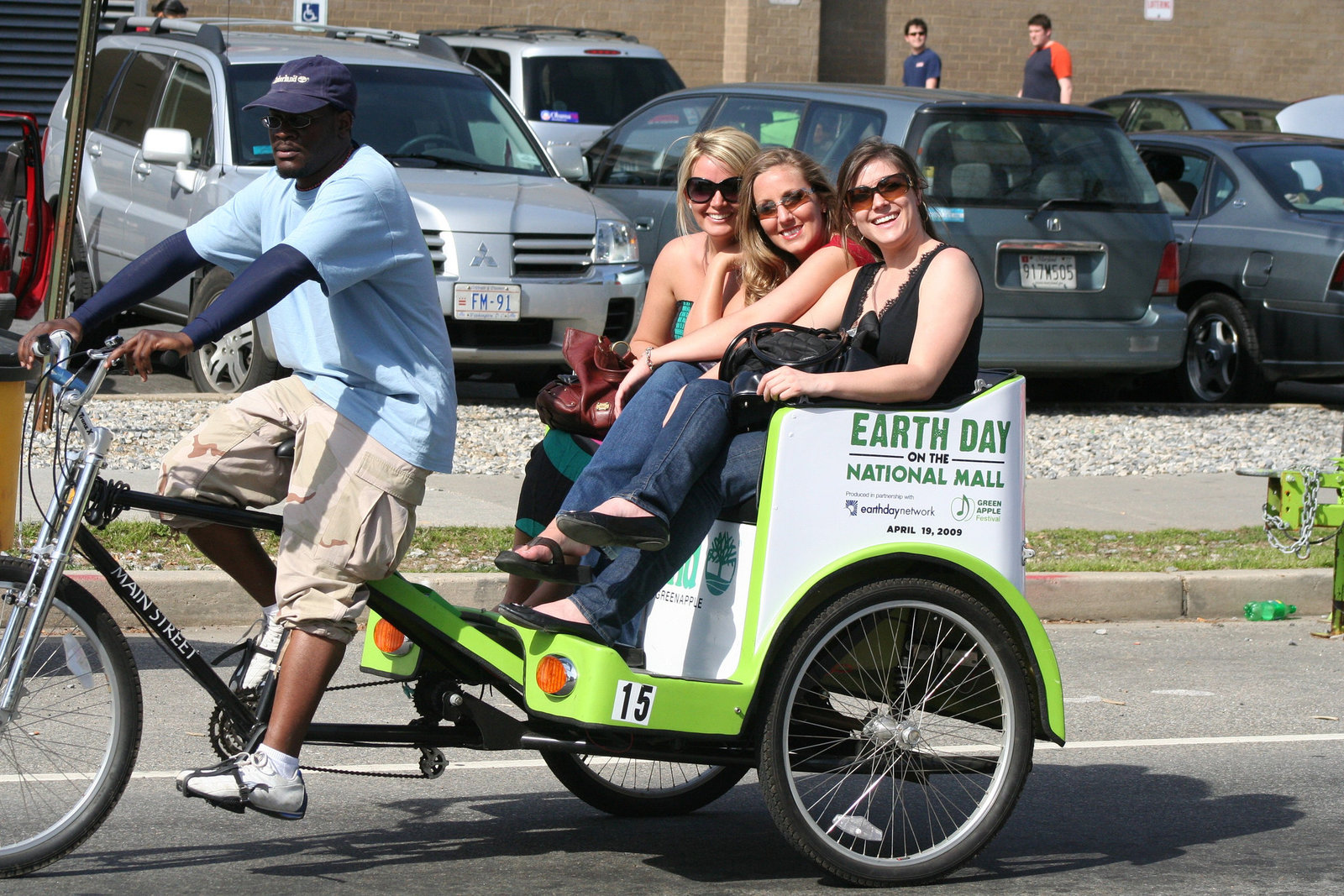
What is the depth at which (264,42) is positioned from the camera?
11.1 m

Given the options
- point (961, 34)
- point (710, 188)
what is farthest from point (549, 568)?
point (961, 34)

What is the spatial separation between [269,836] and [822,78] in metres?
21.2

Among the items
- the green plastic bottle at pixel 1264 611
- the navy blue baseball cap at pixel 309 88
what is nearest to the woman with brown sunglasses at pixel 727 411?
the navy blue baseball cap at pixel 309 88

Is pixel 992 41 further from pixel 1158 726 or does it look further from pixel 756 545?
pixel 756 545

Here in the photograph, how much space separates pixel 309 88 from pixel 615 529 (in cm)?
120

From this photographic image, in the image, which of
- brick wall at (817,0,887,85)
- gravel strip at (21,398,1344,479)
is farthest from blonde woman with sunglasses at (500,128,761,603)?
brick wall at (817,0,887,85)

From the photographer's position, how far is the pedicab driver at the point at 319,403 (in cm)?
380

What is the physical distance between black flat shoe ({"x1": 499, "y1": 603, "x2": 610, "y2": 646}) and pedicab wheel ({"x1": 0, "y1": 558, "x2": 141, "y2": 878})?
→ 2.80 ft

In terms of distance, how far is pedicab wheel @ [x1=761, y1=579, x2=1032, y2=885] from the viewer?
13.3ft

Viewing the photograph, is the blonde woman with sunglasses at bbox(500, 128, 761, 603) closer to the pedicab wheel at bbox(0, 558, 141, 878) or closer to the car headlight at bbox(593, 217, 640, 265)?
the pedicab wheel at bbox(0, 558, 141, 878)

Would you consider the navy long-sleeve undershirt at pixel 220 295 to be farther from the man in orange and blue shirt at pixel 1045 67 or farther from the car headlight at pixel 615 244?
the man in orange and blue shirt at pixel 1045 67

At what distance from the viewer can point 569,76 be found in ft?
57.3

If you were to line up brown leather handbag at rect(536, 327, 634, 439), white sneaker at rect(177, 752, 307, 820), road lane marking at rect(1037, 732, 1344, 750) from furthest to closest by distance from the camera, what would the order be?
road lane marking at rect(1037, 732, 1344, 750) → brown leather handbag at rect(536, 327, 634, 439) → white sneaker at rect(177, 752, 307, 820)

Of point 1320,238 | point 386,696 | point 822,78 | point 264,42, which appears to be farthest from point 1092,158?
point 822,78
